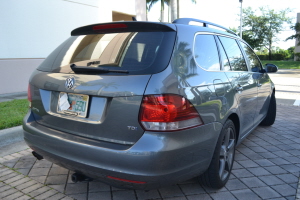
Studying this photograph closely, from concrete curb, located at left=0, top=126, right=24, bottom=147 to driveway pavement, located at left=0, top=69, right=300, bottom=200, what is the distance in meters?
0.50

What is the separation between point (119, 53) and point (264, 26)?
4325 cm

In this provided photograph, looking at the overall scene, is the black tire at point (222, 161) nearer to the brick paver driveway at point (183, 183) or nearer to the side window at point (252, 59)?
the brick paver driveway at point (183, 183)

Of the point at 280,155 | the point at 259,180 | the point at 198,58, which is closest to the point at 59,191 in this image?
Result: the point at 198,58

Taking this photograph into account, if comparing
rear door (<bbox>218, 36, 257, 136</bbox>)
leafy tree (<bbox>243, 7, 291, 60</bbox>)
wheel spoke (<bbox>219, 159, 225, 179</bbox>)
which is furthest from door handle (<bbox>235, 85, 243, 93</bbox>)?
leafy tree (<bbox>243, 7, 291, 60</bbox>)

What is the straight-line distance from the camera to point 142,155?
2053mm

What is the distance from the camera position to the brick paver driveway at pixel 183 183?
9.18ft

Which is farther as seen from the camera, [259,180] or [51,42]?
[51,42]

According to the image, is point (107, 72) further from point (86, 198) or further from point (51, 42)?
point (51, 42)

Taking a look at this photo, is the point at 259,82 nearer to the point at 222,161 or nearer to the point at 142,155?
the point at 222,161

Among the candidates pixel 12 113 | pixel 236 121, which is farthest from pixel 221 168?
pixel 12 113

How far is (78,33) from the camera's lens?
3.00 meters

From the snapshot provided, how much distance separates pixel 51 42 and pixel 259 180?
9.01 meters

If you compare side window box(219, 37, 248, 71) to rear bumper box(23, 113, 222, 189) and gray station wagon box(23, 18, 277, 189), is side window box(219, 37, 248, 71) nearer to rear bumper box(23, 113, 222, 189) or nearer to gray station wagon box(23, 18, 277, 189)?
gray station wagon box(23, 18, 277, 189)

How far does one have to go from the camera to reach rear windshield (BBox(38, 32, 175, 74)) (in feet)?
7.28
